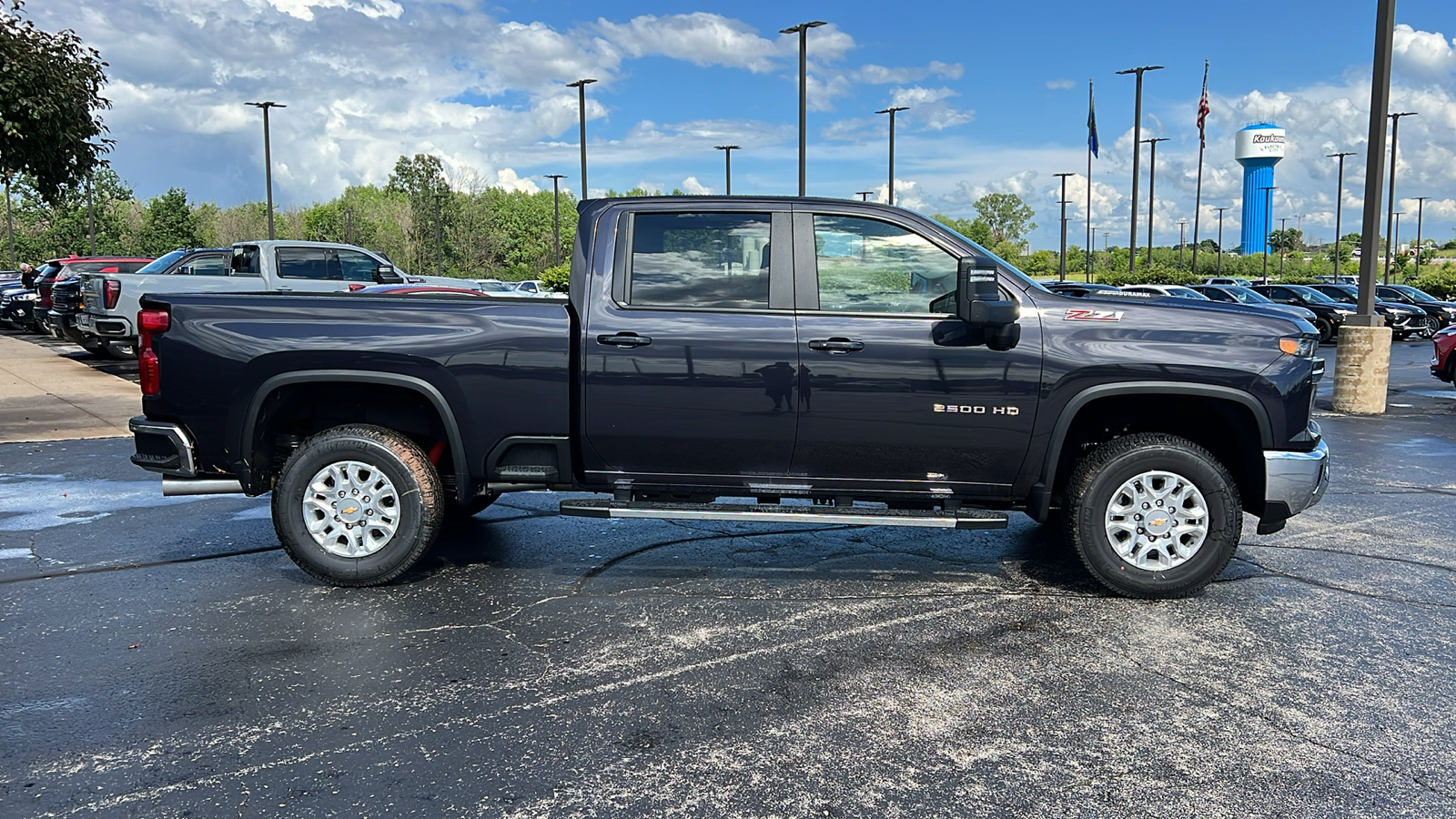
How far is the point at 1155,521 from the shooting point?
17.7ft

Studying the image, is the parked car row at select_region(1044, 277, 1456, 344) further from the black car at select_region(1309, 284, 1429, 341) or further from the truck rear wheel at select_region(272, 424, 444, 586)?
the truck rear wheel at select_region(272, 424, 444, 586)

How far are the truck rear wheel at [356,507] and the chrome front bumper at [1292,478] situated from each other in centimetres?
418

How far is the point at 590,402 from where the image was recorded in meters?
5.36

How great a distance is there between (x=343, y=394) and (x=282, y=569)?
107cm

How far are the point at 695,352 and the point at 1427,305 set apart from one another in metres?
34.3

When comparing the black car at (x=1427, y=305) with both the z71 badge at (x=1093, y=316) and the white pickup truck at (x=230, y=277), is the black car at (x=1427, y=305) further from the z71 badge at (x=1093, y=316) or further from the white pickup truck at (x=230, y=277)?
the z71 badge at (x=1093, y=316)

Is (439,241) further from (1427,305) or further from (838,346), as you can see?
(838,346)

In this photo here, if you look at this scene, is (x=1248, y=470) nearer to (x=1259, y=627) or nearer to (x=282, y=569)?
(x=1259, y=627)

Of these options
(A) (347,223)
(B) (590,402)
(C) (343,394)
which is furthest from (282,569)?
(A) (347,223)

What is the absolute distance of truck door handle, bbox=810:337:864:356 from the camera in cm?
523

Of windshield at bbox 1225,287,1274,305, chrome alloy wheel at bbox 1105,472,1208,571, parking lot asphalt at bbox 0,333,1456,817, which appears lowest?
parking lot asphalt at bbox 0,333,1456,817

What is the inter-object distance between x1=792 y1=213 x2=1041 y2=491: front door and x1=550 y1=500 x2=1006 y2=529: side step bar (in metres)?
0.18

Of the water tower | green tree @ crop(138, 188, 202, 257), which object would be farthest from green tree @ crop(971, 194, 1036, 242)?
green tree @ crop(138, 188, 202, 257)

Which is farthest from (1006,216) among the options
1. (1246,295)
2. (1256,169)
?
(1246,295)
